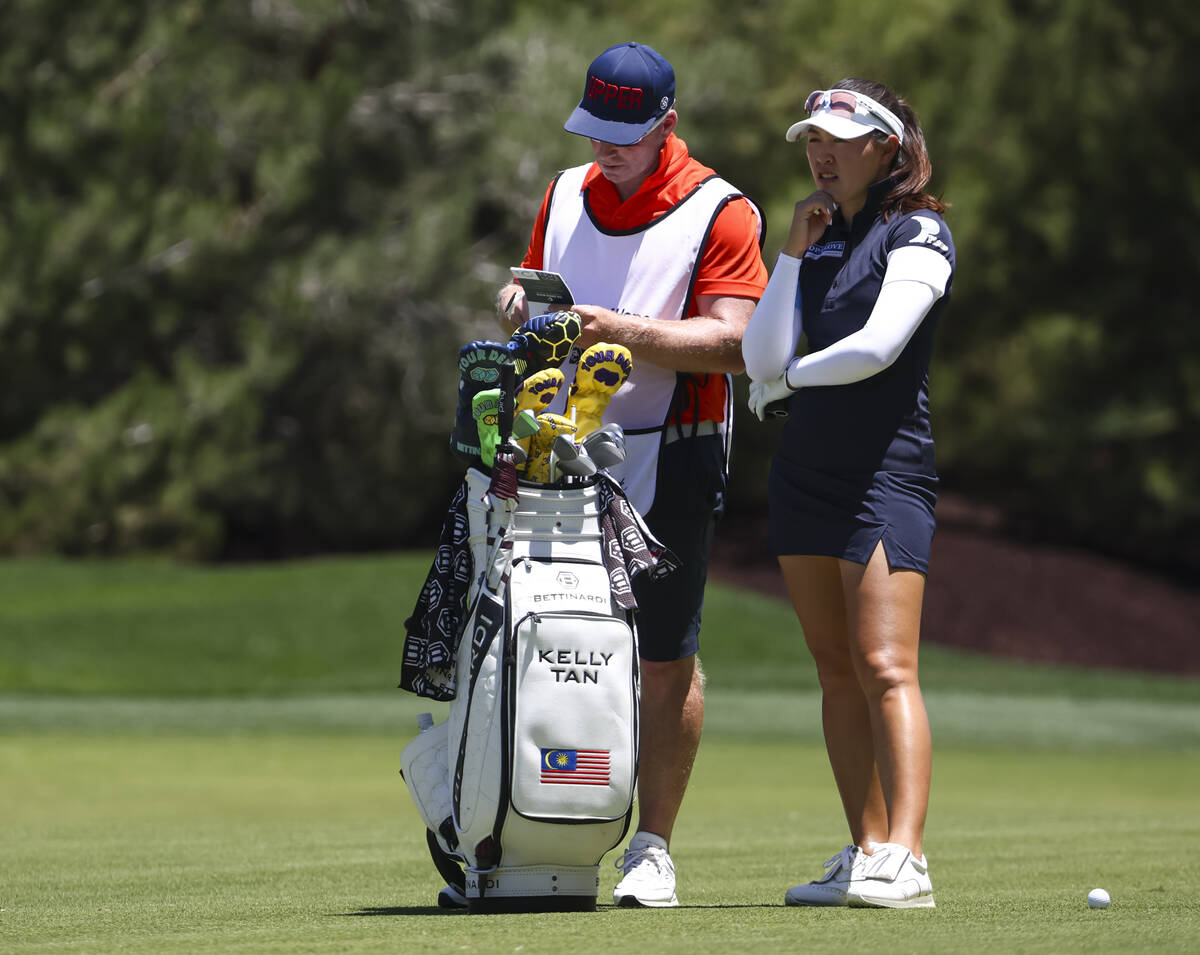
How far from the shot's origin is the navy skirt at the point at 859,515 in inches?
164

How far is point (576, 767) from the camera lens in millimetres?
3990

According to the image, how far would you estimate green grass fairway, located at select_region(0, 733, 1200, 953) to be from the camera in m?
3.61

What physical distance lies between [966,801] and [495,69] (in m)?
14.4

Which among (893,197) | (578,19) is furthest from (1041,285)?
(893,197)

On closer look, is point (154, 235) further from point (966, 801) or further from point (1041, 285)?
point (966, 801)

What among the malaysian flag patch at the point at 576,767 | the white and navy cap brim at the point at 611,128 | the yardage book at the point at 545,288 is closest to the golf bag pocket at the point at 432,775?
the malaysian flag patch at the point at 576,767

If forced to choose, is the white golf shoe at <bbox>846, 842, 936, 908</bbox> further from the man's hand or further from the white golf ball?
the man's hand

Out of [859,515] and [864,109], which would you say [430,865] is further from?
[864,109]

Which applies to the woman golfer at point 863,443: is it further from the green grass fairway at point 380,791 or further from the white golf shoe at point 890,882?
the green grass fairway at point 380,791

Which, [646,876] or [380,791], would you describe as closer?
[646,876]

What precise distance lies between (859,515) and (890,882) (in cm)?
81

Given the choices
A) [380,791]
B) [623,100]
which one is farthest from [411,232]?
[623,100]

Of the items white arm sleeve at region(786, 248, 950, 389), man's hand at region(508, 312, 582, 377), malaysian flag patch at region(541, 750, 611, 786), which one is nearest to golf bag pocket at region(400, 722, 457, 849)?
malaysian flag patch at region(541, 750, 611, 786)

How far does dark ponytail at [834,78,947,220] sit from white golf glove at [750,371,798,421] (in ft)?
1.47
